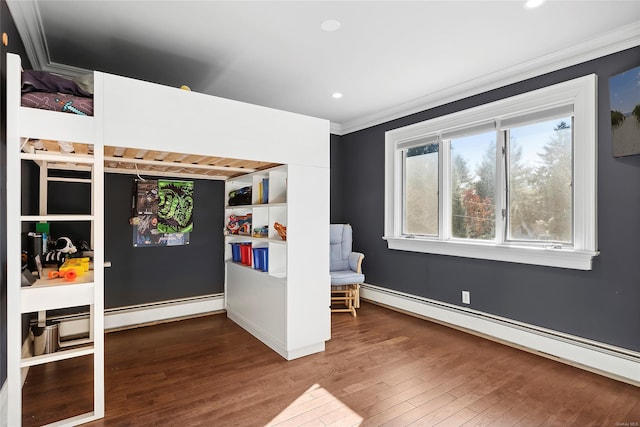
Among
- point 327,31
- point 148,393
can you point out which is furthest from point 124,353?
point 327,31

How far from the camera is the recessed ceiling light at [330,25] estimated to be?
98.0 inches

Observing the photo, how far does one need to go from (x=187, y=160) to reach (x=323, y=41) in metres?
1.58

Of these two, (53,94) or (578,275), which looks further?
(578,275)

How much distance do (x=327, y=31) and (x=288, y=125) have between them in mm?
811

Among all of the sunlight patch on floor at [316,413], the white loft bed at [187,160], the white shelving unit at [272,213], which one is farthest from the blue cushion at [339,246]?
the sunlight patch on floor at [316,413]

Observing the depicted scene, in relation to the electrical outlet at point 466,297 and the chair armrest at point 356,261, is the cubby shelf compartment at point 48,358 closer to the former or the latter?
the chair armrest at point 356,261

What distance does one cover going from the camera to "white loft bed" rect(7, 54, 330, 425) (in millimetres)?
1930

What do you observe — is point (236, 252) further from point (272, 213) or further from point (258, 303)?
point (272, 213)

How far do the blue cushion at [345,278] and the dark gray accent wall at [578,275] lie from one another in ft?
1.86

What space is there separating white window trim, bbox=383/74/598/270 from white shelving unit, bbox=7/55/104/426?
11.3 ft

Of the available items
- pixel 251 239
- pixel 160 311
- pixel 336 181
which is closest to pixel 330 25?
pixel 251 239

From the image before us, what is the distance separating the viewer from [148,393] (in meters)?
2.41

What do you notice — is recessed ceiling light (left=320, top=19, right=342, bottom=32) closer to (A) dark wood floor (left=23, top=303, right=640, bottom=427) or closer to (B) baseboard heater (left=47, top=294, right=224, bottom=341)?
(A) dark wood floor (left=23, top=303, right=640, bottom=427)

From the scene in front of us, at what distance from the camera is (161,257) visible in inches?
160
